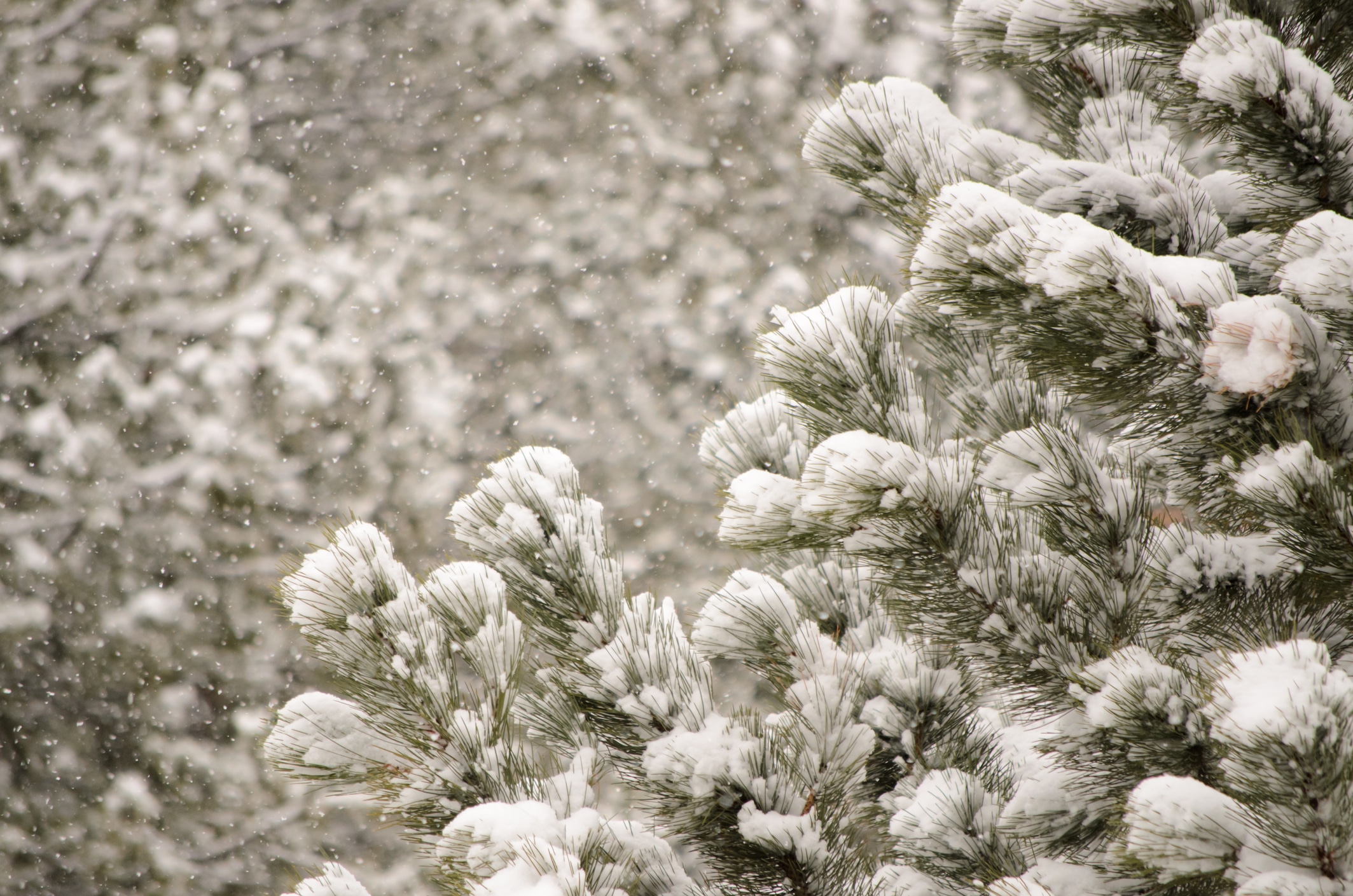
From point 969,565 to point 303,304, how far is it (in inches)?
177

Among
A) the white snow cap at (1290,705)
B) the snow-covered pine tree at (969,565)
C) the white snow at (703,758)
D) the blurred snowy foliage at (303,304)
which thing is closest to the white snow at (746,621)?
the snow-covered pine tree at (969,565)

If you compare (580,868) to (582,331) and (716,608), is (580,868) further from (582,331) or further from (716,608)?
(582,331)

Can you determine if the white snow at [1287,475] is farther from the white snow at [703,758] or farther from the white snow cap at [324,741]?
the white snow cap at [324,741]

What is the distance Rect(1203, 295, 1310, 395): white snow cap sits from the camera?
1.91 ft

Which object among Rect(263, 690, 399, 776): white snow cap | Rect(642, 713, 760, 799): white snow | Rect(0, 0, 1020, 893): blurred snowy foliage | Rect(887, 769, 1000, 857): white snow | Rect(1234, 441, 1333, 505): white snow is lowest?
Rect(887, 769, 1000, 857): white snow

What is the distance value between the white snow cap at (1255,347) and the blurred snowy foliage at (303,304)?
376 centimetres

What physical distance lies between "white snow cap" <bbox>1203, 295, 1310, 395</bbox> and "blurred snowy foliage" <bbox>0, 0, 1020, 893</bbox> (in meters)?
3.76

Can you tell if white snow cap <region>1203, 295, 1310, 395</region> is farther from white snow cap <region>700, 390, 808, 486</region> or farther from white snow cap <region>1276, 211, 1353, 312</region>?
white snow cap <region>700, 390, 808, 486</region>

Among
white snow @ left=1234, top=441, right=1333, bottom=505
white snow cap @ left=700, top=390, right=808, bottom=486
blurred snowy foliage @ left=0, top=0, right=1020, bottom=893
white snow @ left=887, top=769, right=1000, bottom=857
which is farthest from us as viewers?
blurred snowy foliage @ left=0, top=0, right=1020, bottom=893

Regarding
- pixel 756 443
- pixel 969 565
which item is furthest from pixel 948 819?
pixel 756 443

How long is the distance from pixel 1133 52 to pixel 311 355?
4.28 meters

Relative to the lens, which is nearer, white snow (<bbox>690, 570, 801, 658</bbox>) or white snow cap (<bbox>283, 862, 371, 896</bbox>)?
white snow cap (<bbox>283, 862, 371, 896</bbox>)

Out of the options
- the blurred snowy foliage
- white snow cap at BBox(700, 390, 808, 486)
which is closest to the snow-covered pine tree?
white snow cap at BBox(700, 390, 808, 486)

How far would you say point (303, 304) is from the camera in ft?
14.9
